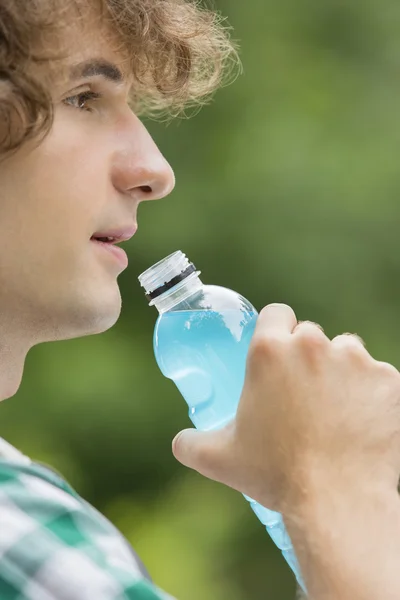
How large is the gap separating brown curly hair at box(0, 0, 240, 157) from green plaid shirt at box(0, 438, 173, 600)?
16.5 inches

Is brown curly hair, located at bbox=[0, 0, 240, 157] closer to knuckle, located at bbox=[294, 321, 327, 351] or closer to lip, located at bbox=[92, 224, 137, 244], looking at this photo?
lip, located at bbox=[92, 224, 137, 244]

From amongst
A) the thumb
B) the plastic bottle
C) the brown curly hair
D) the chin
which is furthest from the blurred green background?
the thumb

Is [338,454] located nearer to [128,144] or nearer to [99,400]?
[128,144]

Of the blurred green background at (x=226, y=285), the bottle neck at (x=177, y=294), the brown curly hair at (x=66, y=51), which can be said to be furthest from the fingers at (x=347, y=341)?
the blurred green background at (x=226, y=285)

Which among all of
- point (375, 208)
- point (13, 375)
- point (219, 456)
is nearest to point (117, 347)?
point (375, 208)

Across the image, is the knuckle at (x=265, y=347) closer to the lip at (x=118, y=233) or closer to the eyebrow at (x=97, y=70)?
the lip at (x=118, y=233)

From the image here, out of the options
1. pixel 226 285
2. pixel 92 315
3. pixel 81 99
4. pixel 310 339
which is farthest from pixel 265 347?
pixel 226 285

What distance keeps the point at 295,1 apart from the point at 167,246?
50.5 inches

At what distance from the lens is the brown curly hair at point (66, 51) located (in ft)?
3.59

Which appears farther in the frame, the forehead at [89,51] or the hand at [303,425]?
the forehead at [89,51]

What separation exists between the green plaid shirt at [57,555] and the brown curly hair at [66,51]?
420 millimetres

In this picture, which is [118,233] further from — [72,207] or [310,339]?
[310,339]

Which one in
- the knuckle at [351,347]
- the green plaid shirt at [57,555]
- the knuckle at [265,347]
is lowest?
the green plaid shirt at [57,555]

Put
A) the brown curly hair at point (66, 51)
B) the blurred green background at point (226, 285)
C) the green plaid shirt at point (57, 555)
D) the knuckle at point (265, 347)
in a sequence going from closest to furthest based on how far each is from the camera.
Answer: the green plaid shirt at point (57, 555) < the knuckle at point (265, 347) < the brown curly hair at point (66, 51) < the blurred green background at point (226, 285)
